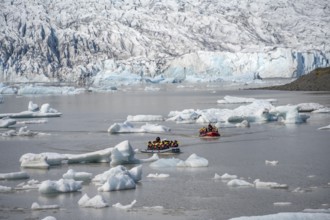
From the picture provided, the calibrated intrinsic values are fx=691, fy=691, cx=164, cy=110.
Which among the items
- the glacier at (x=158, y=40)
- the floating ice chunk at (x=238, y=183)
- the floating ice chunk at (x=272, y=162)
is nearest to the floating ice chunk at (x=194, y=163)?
the floating ice chunk at (x=272, y=162)

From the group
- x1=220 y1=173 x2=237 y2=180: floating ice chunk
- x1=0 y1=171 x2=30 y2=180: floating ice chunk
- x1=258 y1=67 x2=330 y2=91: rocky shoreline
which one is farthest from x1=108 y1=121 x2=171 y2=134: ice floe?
x1=258 y1=67 x2=330 y2=91: rocky shoreline

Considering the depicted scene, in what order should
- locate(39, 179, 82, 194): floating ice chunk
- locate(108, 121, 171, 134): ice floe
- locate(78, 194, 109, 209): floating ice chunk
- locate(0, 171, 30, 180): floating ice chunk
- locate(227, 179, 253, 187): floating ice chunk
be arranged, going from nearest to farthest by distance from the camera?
locate(78, 194, 109, 209): floating ice chunk < locate(39, 179, 82, 194): floating ice chunk < locate(227, 179, 253, 187): floating ice chunk < locate(0, 171, 30, 180): floating ice chunk < locate(108, 121, 171, 134): ice floe

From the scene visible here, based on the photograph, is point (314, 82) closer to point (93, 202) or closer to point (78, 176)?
point (78, 176)

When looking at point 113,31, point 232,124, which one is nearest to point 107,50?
point 113,31

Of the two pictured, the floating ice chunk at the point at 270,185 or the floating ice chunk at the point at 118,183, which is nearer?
the floating ice chunk at the point at 118,183

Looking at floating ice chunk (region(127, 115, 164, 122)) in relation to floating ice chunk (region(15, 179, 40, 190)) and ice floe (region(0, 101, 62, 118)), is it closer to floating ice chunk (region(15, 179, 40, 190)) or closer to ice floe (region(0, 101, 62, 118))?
ice floe (region(0, 101, 62, 118))

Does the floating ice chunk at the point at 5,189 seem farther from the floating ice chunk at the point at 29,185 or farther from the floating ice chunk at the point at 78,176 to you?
the floating ice chunk at the point at 78,176
